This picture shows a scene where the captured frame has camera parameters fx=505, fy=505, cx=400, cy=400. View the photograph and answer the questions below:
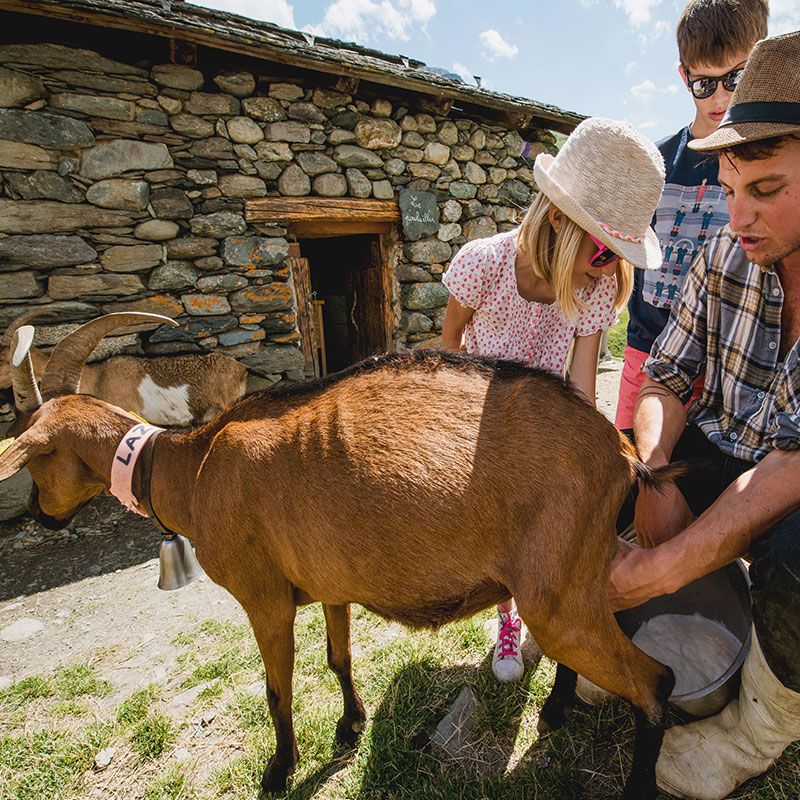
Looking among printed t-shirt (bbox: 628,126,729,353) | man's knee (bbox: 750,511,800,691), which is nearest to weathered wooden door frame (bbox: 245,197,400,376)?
printed t-shirt (bbox: 628,126,729,353)

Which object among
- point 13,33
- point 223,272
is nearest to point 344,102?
point 223,272

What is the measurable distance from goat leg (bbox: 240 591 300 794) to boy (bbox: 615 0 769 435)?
2.35 metres

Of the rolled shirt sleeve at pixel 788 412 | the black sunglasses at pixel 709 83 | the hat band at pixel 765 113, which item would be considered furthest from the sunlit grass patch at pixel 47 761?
the black sunglasses at pixel 709 83

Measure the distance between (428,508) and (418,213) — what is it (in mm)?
6032

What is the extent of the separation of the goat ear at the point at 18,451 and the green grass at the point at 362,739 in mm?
1466

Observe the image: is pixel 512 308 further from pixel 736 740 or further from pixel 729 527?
pixel 736 740

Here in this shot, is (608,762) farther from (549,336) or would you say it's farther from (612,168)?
(612,168)

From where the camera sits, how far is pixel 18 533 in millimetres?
4781

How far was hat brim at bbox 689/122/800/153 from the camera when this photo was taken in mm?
1505

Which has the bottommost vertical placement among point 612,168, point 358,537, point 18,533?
point 18,533

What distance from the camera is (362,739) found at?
8.10 ft

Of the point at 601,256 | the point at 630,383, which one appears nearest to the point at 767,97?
the point at 601,256

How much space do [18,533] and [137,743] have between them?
3238 mm

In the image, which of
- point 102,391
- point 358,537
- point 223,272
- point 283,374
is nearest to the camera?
point 358,537
